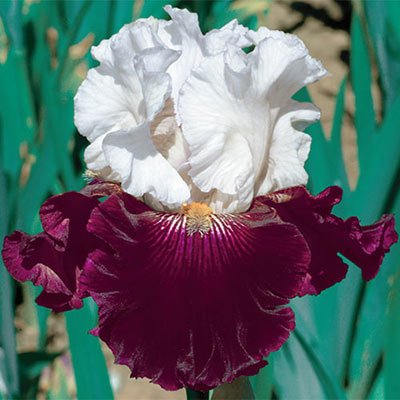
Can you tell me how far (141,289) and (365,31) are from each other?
714 millimetres

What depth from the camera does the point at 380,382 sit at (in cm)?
133

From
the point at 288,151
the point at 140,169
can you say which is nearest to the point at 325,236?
the point at 288,151

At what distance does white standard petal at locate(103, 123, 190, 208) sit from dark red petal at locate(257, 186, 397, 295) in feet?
0.38

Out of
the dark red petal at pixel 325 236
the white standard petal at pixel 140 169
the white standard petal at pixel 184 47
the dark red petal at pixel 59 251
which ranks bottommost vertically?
the dark red petal at pixel 59 251

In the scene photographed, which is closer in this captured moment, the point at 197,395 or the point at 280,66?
the point at 280,66

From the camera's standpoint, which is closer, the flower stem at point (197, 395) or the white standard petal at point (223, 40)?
the white standard petal at point (223, 40)

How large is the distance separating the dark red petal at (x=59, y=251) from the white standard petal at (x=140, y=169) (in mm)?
90

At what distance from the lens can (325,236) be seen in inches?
32.3

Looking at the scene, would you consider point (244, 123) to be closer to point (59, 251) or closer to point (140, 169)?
point (140, 169)

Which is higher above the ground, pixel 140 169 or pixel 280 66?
pixel 280 66

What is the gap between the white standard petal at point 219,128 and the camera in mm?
755

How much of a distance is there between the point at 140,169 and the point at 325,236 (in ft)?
0.73

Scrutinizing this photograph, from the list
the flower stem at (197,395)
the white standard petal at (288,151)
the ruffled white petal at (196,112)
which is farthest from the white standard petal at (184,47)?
the flower stem at (197,395)

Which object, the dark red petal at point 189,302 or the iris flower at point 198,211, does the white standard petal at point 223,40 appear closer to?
the iris flower at point 198,211
